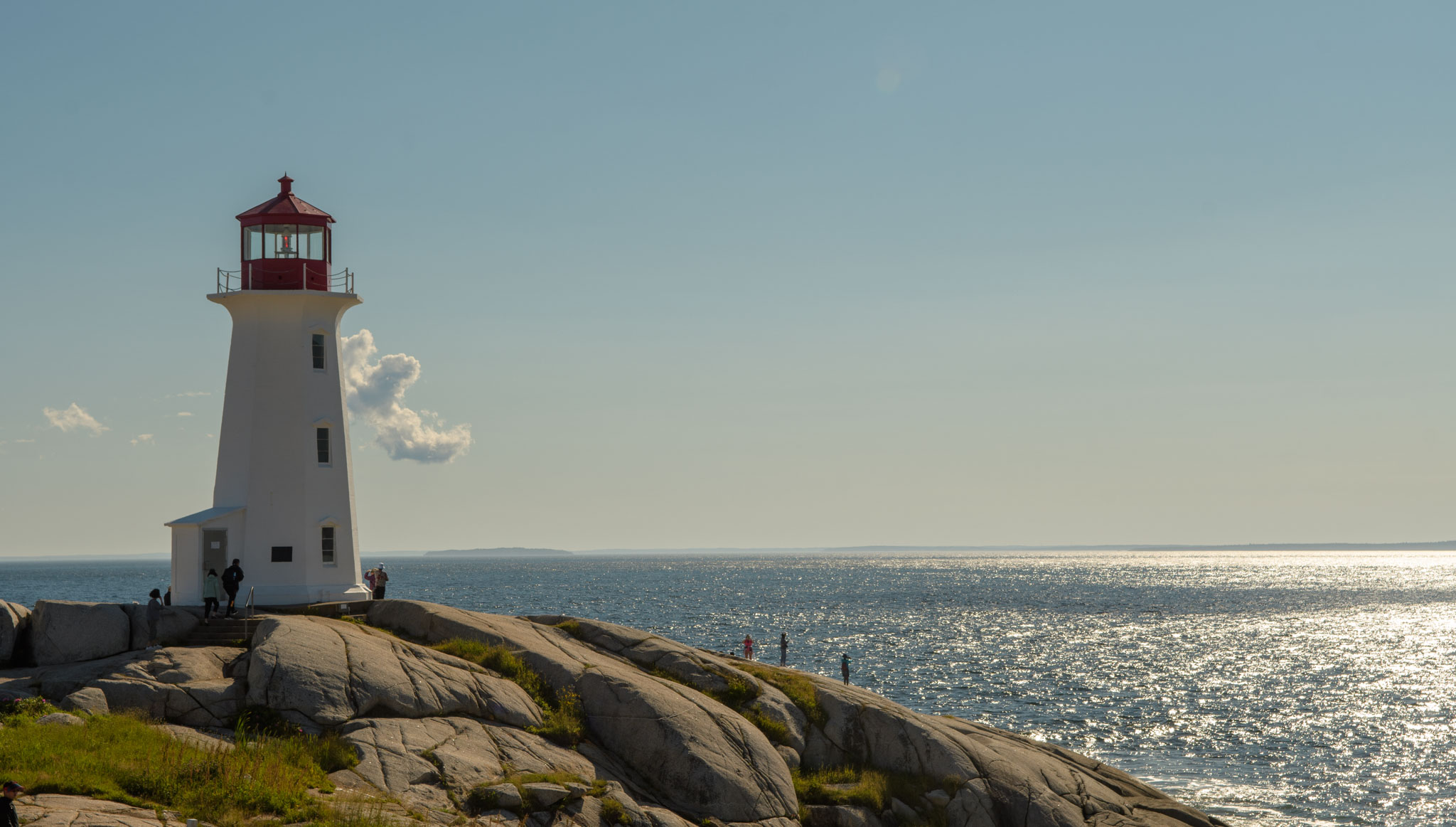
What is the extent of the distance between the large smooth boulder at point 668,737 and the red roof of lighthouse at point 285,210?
14.1 metres

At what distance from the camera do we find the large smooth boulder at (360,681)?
78.2 feet

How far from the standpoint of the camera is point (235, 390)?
33.7 metres

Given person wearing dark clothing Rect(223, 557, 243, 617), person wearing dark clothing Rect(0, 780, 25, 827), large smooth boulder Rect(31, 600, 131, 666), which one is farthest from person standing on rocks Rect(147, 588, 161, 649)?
person wearing dark clothing Rect(0, 780, 25, 827)

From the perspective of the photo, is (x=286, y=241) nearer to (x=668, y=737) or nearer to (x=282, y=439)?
(x=282, y=439)

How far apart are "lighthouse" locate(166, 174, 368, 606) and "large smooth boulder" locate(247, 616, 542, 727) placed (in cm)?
626

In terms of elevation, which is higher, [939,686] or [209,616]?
[209,616]

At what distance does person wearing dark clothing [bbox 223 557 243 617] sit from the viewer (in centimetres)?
3086

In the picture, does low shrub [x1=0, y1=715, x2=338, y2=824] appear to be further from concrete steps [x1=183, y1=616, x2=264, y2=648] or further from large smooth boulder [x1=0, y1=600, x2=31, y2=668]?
Answer: concrete steps [x1=183, y1=616, x2=264, y2=648]

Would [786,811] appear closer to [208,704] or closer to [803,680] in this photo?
[803,680]

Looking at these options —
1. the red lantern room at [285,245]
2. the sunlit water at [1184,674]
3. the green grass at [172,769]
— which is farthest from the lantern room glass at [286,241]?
the sunlit water at [1184,674]

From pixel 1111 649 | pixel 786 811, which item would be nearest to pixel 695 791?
pixel 786 811

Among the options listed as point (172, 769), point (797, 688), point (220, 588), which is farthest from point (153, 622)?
point (797, 688)

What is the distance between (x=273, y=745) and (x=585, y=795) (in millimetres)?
6357

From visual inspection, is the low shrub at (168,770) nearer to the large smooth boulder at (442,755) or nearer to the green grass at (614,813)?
the large smooth boulder at (442,755)
